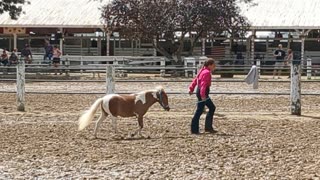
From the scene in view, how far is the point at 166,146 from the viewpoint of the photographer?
10.3m

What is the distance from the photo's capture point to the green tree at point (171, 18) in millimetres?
33250

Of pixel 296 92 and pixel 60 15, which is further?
pixel 60 15

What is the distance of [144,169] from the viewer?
8367 mm

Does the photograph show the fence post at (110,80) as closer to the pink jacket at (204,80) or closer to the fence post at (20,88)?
the fence post at (20,88)

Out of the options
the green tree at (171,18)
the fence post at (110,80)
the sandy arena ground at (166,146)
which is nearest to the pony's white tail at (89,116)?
the sandy arena ground at (166,146)

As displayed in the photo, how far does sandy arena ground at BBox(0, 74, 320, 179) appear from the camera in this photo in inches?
324

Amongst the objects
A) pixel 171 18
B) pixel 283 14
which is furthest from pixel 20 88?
pixel 283 14

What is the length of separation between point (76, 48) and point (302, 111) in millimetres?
25941

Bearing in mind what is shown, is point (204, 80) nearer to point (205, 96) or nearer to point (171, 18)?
point (205, 96)

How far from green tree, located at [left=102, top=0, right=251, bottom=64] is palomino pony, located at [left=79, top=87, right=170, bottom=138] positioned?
2138 cm

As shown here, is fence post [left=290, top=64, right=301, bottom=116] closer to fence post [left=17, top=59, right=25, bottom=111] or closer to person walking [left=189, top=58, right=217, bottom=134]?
person walking [left=189, top=58, right=217, bottom=134]

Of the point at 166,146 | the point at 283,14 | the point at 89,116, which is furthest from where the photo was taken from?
the point at 283,14

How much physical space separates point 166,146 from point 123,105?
65.9 inches

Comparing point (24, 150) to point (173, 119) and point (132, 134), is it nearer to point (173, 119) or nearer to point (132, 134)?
point (132, 134)
